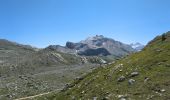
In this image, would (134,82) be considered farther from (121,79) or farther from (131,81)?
(121,79)

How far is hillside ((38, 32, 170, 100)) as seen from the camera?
31344 millimetres

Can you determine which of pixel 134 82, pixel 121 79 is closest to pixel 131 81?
pixel 134 82

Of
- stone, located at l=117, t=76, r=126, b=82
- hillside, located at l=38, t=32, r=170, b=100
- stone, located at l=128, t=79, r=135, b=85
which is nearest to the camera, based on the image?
hillside, located at l=38, t=32, r=170, b=100

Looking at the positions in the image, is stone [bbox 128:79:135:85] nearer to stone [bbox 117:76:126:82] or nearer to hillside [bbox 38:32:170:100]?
hillside [bbox 38:32:170:100]

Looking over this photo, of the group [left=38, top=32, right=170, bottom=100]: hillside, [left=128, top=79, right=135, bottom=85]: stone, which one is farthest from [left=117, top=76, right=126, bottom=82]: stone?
[left=128, top=79, right=135, bottom=85]: stone

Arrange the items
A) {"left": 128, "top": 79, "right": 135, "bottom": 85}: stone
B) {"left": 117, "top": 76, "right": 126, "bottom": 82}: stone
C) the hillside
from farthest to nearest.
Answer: {"left": 117, "top": 76, "right": 126, "bottom": 82}: stone, {"left": 128, "top": 79, "right": 135, "bottom": 85}: stone, the hillside

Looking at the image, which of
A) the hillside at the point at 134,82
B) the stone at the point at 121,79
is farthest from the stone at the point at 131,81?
the stone at the point at 121,79

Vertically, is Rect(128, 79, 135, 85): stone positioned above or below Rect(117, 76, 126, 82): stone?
→ below

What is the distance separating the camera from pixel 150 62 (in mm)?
38719

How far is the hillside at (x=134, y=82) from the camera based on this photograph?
31.3 meters

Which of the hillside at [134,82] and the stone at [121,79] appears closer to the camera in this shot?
the hillside at [134,82]

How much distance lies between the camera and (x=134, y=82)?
34.5 m

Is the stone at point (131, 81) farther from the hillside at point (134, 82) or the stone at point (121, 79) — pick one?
the stone at point (121, 79)

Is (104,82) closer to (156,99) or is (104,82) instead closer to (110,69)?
(110,69)
